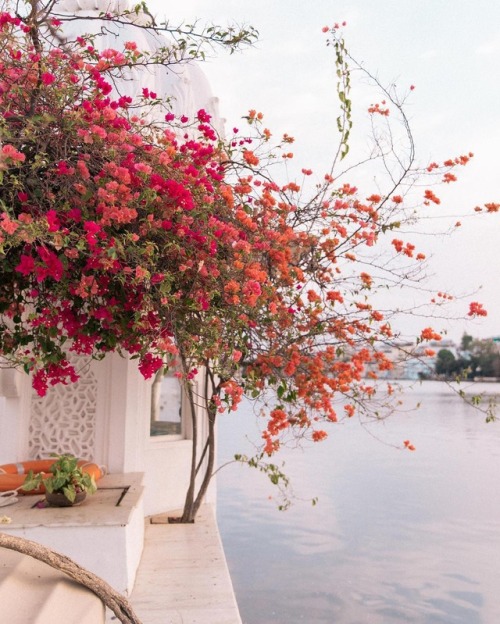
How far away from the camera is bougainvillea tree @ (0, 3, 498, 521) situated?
3104 mm

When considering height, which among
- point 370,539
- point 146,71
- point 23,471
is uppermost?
point 146,71

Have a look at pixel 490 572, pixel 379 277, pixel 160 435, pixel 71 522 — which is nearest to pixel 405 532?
pixel 490 572

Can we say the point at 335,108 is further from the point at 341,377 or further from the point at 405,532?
the point at 405,532

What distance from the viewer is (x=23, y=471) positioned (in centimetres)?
546

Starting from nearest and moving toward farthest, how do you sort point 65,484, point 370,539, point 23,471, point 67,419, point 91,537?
point 91,537 → point 65,484 → point 23,471 → point 67,419 → point 370,539

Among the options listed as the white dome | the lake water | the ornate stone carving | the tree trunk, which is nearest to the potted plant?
the ornate stone carving

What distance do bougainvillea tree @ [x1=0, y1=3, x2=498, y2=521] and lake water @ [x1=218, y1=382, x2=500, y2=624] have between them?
0.76m

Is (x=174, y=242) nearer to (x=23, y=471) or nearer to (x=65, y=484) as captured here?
(x=65, y=484)

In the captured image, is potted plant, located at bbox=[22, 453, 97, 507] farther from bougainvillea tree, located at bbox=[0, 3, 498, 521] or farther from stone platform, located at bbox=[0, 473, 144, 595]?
bougainvillea tree, located at bbox=[0, 3, 498, 521]

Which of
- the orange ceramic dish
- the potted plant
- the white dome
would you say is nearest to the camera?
the potted plant

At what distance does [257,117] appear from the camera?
14.9ft

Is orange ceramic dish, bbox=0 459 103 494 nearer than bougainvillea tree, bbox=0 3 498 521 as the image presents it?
No

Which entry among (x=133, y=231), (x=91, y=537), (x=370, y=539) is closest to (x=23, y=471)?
(x=91, y=537)

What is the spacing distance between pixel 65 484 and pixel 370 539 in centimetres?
1023
